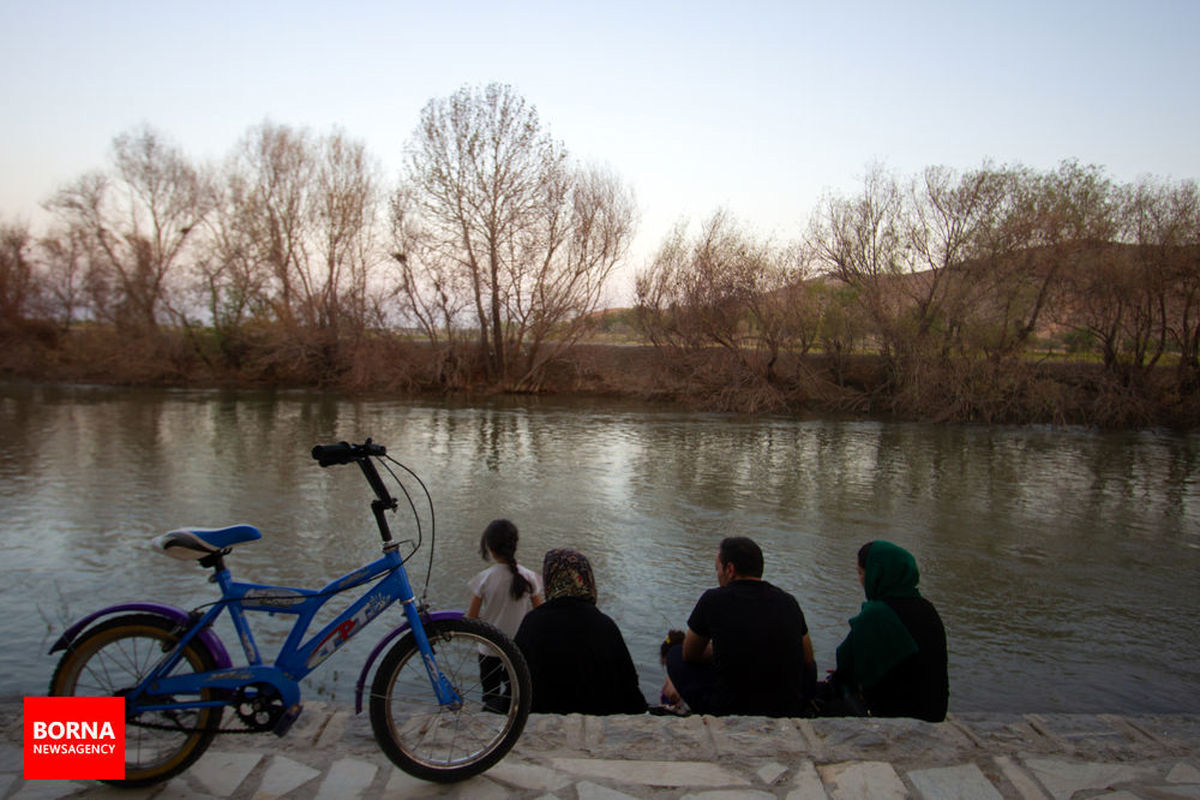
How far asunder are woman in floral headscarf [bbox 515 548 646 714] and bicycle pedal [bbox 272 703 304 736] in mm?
1216

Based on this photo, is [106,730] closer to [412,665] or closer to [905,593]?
[412,665]

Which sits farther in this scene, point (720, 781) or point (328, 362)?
point (328, 362)

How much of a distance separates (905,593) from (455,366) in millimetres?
29396

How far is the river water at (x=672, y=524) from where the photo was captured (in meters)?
6.09

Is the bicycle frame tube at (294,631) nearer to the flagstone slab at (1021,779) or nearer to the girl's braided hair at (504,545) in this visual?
the girl's braided hair at (504,545)

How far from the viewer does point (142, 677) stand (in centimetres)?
314

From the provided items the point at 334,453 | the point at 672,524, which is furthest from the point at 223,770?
the point at 672,524

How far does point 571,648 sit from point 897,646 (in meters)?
1.67

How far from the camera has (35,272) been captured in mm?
34000

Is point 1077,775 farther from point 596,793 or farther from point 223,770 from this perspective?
point 223,770

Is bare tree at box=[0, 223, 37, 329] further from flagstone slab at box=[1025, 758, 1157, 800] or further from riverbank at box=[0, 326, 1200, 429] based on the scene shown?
flagstone slab at box=[1025, 758, 1157, 800]

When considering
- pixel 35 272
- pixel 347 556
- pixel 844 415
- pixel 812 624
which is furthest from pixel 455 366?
pixel 812 624

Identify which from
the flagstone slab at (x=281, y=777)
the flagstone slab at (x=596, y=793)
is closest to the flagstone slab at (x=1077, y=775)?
the flagstone slab at (x=596, y=793)

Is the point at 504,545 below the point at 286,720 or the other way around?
the other way around
